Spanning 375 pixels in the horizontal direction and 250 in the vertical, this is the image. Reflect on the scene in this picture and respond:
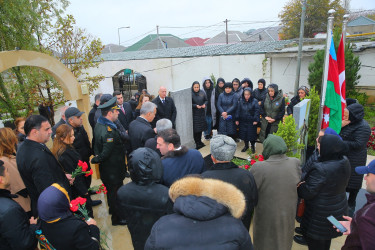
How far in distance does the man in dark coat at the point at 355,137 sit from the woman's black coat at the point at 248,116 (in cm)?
237

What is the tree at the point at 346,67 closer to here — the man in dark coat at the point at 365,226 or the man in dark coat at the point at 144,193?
the man in dark coat at the point at 365,226

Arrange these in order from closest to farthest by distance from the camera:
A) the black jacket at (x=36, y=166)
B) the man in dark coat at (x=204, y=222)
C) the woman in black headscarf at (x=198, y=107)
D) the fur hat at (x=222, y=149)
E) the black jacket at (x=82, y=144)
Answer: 1. the man in dark coat at (x=204, y=222)
2. the fur hat at (x=222, y=149)
3. the black jacket at (x=36, y=166)
4. the black jacket at (x=82, y=144)
5. the woman in black headscarf at (x=198, y=107)

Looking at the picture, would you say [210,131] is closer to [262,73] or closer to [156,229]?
[156,229]

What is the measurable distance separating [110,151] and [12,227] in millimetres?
1786

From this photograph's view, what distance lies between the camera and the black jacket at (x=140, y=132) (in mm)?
3924

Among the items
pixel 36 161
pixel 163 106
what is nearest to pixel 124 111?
pixel 163 106

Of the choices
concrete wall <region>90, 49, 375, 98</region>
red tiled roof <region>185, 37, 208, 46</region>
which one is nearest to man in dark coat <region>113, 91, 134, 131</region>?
concrete wall <region>90, 49, 375, 98</region>

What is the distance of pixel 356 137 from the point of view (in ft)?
12.9

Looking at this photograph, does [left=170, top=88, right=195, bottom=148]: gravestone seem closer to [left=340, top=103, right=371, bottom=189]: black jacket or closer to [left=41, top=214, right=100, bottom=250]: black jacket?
[left=340, top=103, right=371, bottom=189]: black jacket

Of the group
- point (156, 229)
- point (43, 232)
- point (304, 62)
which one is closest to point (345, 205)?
point (156, 229)

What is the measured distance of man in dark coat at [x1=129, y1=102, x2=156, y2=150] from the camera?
3930mm

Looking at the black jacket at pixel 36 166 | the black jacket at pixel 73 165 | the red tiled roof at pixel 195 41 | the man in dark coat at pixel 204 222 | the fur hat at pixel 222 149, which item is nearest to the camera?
the man in dark coat at pixel 204 222

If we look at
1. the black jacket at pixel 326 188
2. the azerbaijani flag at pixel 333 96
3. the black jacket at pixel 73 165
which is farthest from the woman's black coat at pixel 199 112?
the black jacket at pixel 326 188

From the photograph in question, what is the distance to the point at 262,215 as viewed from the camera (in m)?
2.83
